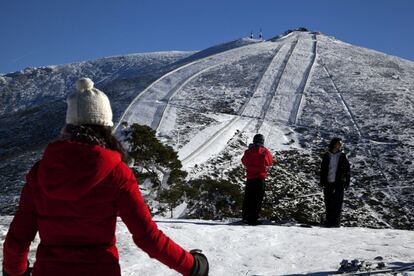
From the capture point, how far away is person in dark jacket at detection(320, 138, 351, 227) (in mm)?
9617

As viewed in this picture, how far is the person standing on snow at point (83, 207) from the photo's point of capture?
2203 mm

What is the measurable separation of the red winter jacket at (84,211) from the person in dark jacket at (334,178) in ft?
25.8

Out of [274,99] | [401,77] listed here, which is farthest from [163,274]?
[401,77]

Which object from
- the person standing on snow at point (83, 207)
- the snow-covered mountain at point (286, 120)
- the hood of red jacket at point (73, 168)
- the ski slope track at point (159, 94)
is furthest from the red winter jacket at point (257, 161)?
the ski slope track at point (159, 94)

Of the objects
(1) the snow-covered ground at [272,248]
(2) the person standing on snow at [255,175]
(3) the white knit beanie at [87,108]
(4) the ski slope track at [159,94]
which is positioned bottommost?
(1) the snow-covered ground at [272,248]

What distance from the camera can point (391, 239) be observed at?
300 inches

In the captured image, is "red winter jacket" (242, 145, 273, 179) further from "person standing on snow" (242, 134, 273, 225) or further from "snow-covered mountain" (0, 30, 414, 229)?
"snow-covered mountain" (0, 30, 414, 229)

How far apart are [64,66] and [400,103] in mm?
70212

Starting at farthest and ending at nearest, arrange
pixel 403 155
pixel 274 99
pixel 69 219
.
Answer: pixel 274 99 → pixel 403 155 → pixel 69 219

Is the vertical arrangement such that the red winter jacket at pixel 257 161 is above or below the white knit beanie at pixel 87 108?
below

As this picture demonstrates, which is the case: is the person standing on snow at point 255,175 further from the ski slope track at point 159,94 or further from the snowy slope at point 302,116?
the ski slope track at point 159,94

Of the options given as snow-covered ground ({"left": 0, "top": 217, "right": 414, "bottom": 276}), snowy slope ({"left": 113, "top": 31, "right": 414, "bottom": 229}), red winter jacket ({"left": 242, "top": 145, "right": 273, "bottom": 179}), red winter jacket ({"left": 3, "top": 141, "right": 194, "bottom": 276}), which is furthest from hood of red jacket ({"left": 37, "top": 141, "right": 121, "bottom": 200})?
snowy slope ({"left": 113, "top": 31, "right": 414, "bottom": 229})

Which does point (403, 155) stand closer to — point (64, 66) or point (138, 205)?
point (138, 205)

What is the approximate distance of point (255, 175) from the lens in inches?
374
